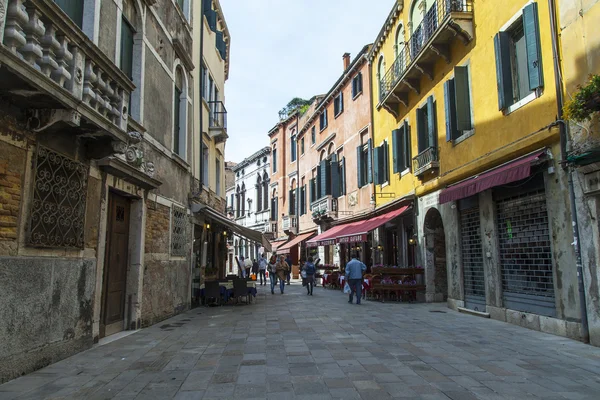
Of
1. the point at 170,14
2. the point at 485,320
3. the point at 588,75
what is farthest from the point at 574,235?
the point at 170,14

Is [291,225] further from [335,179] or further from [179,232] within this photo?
[179,232]

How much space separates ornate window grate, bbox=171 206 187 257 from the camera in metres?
11.0

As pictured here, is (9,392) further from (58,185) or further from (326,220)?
(326,220)

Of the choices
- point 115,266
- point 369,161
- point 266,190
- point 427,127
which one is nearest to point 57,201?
point 115,266

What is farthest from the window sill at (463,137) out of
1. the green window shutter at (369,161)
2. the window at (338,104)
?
the window at (338,104)

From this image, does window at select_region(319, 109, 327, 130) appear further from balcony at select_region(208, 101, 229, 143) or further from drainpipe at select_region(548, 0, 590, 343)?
drainpipe at select_region(548, 0, 590, 343)

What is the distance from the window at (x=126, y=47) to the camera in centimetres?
848

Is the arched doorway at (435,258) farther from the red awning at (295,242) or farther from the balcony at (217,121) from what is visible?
the red awning at (295,242)

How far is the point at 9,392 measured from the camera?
4594mm

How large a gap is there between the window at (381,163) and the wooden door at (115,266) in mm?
10446

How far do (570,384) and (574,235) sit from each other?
320 cm

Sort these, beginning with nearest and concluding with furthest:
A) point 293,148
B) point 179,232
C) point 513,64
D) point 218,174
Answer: point 513,64
point 179,232
point 218,174
point 293,148

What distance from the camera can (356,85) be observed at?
21.0m

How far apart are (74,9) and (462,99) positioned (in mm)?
8411
